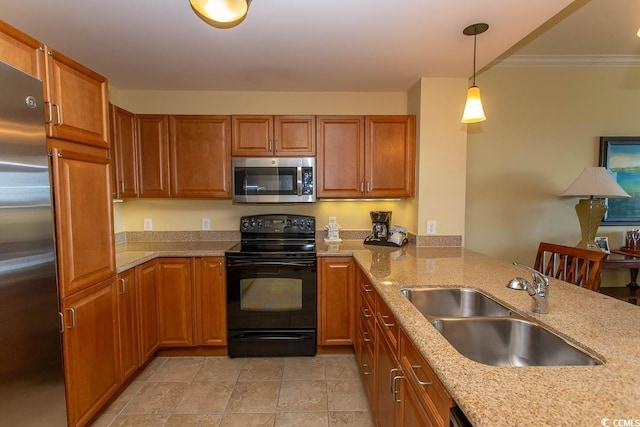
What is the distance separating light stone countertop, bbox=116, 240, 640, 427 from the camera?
2.20ft

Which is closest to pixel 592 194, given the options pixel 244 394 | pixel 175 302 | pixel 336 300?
pixel 336 300

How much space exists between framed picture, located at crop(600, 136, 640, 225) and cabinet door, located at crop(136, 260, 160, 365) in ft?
13.8

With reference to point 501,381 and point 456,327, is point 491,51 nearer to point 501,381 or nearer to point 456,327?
point 456,327

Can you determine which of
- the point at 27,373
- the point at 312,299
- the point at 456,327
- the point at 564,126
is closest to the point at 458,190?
the point at 564,126

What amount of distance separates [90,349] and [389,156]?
8.43ft

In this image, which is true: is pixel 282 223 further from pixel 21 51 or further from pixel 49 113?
pixel 21 51

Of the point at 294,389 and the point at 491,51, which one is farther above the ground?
the point at 491,51

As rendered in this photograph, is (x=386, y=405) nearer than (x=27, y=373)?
No

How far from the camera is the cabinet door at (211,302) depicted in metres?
2.60

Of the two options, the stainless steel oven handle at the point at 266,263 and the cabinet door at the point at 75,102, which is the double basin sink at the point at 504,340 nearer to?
the stainless steel oven handle at the point at 266,263

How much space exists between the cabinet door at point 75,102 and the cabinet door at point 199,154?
87 centimetres

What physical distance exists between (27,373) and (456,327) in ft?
5.91

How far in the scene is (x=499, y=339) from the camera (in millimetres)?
1221

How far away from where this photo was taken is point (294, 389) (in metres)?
2.20
